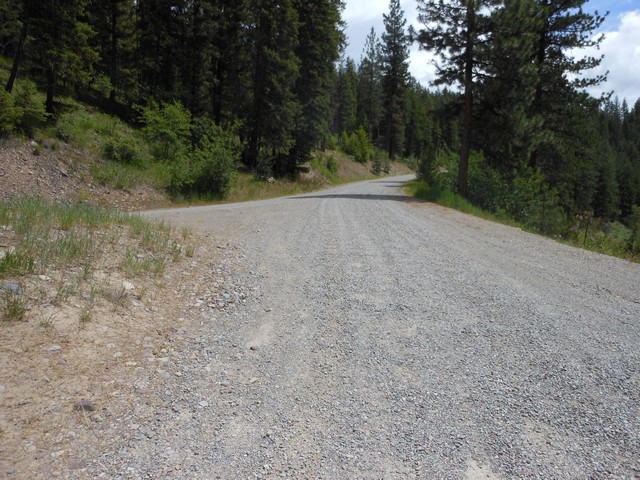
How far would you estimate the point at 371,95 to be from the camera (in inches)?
2906

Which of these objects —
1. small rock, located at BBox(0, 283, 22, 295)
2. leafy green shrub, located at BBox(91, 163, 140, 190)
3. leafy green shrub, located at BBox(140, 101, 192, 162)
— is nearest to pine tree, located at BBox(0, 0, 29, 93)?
leafy green shrub, located at BBox(91, 163, 140, 190)

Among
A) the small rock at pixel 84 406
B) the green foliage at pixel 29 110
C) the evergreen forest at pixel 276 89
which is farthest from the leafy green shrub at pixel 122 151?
the small rock at pixel 84 406

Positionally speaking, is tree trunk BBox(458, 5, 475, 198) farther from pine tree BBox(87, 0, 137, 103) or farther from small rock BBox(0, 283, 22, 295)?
pine tree BBox(87, 0, 137, 103)

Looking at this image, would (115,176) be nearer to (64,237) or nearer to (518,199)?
(64,237)

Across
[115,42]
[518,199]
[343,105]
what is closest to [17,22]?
[115,42]

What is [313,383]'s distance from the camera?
344 centimetres

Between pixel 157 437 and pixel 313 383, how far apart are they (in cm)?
129

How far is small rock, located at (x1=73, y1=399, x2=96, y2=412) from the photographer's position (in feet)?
9.45

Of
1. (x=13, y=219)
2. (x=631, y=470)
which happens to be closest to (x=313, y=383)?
(x=631, y=470)

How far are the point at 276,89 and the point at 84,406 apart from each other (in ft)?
81.4

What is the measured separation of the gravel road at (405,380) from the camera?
2.58 meters

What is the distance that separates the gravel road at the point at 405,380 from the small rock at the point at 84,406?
0.50 metres

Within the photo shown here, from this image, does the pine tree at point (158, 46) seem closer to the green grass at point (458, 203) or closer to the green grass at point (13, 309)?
the green grass at point (458, 203)

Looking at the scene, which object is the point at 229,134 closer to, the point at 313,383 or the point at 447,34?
the point at 447,34
